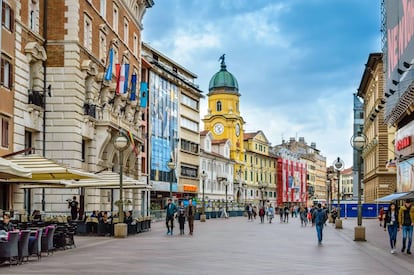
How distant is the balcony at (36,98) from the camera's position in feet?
111

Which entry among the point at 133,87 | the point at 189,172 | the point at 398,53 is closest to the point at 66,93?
the point at 133,87

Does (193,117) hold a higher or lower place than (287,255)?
higher

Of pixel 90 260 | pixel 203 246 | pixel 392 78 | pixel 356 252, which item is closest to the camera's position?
pixel 90 260

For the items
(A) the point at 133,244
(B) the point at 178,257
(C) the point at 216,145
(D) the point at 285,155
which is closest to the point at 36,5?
(A) the point at 133,244

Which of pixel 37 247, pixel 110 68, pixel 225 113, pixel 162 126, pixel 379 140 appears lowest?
pixel 37 247

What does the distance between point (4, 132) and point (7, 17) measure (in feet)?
15.9

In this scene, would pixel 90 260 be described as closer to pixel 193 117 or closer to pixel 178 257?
pixel 178 257

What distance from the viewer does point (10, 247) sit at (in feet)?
56.6

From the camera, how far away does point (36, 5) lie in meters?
35.1

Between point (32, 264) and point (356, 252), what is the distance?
10527 millimetres

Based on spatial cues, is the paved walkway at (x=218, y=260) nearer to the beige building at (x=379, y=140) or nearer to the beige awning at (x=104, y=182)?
the beige awning at (x=104, y=182)

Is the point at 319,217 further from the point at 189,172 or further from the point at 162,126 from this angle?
the point at 189,172

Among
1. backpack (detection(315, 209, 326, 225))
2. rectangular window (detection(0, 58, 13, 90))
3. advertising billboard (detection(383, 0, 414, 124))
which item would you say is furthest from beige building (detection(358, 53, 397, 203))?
rectangular window (detection(0, 58, 13, 90))

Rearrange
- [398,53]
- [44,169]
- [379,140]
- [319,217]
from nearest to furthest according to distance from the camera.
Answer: [44,169] → [319,217] → [398,53] → [379,140]
